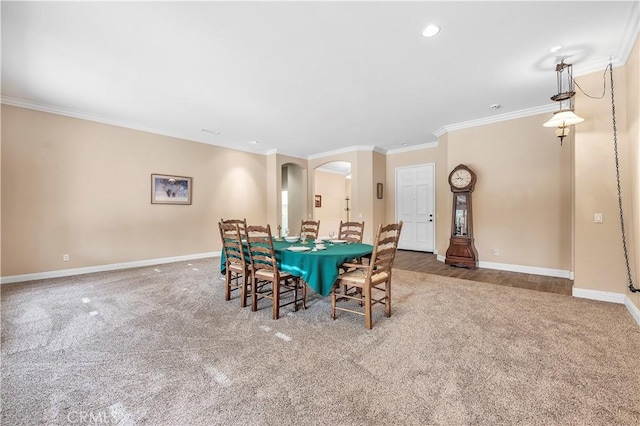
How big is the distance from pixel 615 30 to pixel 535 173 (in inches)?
94.4

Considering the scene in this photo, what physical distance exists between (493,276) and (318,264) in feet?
11.3

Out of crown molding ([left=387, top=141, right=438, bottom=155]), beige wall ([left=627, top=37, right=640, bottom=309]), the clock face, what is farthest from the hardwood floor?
crown molding ([left=387, top=141, right=438, bottom=155])

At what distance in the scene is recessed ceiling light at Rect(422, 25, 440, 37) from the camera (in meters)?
2.50

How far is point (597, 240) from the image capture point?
3.24 metres

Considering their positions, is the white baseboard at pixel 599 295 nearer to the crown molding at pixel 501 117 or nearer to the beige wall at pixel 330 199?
the crown molding at pixel 501 117

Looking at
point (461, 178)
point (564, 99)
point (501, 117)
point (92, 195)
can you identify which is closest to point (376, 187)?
point (461, 178)

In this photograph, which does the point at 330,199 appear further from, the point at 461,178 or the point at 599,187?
the point at 599,187

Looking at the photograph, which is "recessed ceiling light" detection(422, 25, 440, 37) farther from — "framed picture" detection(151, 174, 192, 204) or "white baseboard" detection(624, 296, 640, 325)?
"framed picture" detection(151, 174, 192, 204)

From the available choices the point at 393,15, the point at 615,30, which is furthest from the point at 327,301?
the point at 615,30

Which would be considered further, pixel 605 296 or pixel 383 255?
pixel 605 296

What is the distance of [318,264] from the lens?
2.64m

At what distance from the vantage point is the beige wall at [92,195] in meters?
4.12

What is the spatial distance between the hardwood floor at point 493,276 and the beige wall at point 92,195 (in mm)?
4657

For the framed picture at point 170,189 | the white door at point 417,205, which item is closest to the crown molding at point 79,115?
the framed picture at point 170,189
